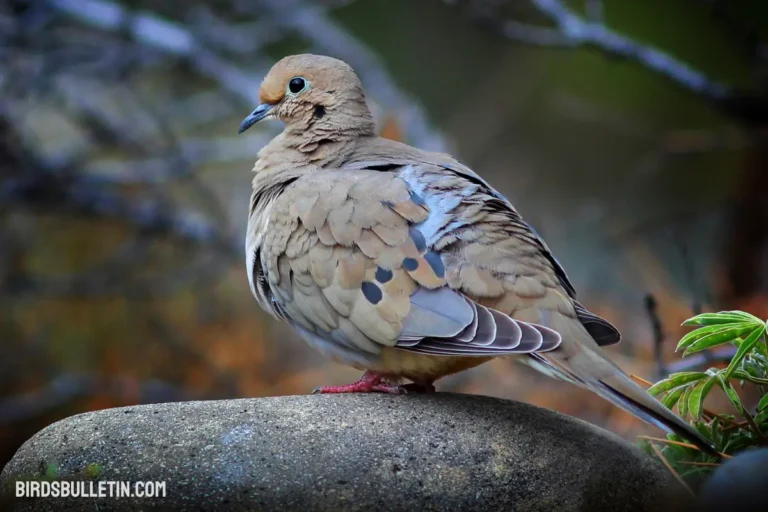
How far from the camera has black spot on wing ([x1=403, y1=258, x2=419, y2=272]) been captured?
8.66 ft

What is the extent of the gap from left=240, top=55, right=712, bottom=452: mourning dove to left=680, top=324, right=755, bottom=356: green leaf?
27 cm

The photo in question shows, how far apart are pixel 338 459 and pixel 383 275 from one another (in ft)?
1.96

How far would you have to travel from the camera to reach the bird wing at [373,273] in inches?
99.0

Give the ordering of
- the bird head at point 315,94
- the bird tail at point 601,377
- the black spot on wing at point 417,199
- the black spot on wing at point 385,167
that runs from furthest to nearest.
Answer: the bird head at point 315,94 < the black spot on wing at point 385,167 < the black spot on wing at point 417,199 < the bird tail at point 601,377

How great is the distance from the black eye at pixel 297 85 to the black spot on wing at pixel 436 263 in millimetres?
1018

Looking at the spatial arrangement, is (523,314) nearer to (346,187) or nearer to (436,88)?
(346,187)

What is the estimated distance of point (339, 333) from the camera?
277 cm

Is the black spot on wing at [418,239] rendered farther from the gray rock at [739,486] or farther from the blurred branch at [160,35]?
the blurred branch at [160,35]

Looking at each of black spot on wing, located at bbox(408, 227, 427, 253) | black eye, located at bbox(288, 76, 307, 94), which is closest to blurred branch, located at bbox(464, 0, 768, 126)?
black eye, located at bbox(288, 76, 307, 94)

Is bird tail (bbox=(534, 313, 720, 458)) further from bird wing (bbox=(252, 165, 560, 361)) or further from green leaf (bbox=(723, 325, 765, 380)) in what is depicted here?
green leaf (bbox=(723, 325, 765, 380))

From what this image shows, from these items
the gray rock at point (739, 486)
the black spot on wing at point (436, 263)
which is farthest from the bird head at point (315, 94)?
the gray rock at point (739, 486)

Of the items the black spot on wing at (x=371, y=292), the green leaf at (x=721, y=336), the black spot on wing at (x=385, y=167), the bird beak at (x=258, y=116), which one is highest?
the bird beak at (x=258, y=116)

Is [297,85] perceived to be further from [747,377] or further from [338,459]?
[747,377]

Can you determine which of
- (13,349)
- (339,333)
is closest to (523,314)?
(339,333)
